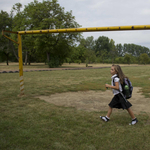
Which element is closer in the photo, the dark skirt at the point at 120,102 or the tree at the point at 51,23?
the dark skirt at the point at 120,102

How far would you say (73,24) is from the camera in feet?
107

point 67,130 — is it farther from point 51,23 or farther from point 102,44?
point 102,44

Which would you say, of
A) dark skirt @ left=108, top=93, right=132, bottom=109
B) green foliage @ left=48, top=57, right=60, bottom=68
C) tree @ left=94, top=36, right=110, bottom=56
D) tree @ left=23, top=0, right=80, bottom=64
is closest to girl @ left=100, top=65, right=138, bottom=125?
dark skirt @ left=108, top=93, right=132, bottom=109

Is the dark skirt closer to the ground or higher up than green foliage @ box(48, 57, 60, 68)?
closer to the ground

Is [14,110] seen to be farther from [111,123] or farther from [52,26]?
[52,26]

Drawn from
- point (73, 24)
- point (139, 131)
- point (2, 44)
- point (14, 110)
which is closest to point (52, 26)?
point (73, 24)

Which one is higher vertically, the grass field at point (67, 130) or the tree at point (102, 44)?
the tree at point (102, 44)

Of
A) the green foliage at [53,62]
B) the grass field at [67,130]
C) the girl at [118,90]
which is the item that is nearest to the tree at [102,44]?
the green foliage at [53,62]

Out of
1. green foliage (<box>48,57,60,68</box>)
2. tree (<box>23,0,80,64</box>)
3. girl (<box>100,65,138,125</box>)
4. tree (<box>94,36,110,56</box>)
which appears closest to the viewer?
girl (<box>100,65,138,125</box>)

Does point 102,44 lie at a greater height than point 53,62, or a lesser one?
greater

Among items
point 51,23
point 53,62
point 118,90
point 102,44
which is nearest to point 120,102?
point 118,90

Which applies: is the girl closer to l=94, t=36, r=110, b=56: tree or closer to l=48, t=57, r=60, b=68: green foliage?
l=48, t=57, r=60, b=68: green foliage

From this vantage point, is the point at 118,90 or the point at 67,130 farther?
the point at 118,90

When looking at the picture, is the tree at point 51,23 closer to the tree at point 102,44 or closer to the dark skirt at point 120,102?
the dark skirt at point 120,102
